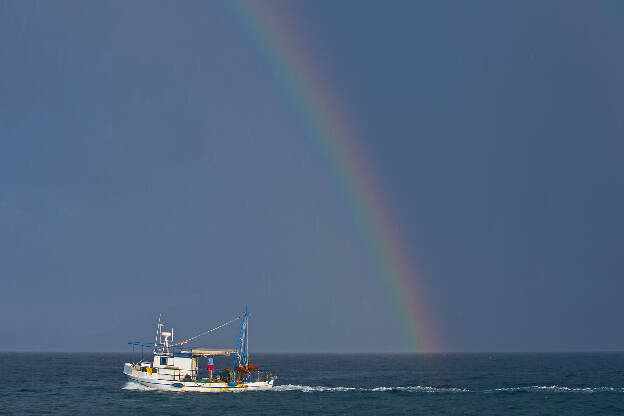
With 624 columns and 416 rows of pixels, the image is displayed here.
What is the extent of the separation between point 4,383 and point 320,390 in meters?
72.8

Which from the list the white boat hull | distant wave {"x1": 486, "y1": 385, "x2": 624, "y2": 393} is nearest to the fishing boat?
the white boat hull

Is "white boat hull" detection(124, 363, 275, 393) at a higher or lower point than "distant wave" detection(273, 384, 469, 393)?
higher

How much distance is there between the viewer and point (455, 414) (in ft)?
293

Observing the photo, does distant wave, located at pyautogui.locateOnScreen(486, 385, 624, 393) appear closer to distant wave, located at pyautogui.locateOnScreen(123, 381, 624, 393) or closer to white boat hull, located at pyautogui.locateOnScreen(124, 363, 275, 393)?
distant wave, located at pyautogui.locateOnScreen(123, 381, 624, 393)

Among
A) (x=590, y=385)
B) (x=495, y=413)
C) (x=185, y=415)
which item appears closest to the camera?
(x=185, y=415)

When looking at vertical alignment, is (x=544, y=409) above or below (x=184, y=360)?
below

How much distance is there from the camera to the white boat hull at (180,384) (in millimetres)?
107312

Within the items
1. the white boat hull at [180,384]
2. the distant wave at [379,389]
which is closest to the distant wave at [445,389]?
the distant wave at [379,389]

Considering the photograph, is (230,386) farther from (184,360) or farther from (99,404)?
(99,404)

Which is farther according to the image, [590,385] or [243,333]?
[590,385]

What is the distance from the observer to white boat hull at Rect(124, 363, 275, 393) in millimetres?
107312

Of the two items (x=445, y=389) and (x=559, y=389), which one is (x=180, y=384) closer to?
(x=445, y=389)

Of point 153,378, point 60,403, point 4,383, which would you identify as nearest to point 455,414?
point 153,378

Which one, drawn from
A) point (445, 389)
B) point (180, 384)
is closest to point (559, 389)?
point (445, 389)
